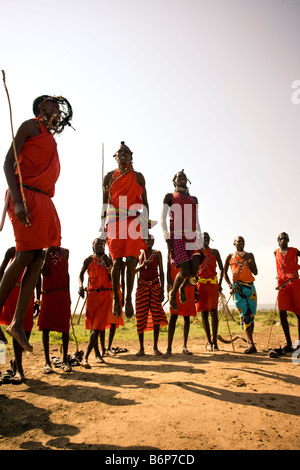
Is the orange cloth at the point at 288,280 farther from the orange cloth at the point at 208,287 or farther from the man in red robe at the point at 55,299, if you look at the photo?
the man in red robe at the point at 55,299

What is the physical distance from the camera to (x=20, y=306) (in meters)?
3.51

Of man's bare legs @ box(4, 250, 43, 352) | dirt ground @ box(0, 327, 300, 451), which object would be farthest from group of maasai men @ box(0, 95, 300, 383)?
dirt ground @ box(0, 327, 300, 451)

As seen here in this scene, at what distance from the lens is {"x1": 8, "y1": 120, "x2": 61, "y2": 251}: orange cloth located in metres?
3.58

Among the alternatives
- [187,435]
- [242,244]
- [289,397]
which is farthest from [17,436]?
[242,244]

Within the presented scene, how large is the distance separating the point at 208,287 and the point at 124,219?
178 inches

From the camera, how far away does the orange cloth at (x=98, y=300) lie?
24.6 feet

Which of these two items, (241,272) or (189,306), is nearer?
(189,306)

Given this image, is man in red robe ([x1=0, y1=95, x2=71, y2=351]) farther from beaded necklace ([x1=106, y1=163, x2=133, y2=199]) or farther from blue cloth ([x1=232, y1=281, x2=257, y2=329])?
blue cloth ([x1=232, y1=281, x2=257, y2=329])

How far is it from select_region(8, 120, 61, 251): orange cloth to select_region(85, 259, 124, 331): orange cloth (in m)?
4.02

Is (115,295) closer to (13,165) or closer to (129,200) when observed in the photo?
(129,200)

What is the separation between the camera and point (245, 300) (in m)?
8.57

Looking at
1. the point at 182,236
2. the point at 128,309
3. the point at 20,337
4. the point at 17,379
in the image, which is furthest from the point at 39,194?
the point at 17,379

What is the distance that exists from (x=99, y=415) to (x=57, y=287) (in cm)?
356

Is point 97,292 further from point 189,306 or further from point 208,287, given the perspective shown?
point 208,287
